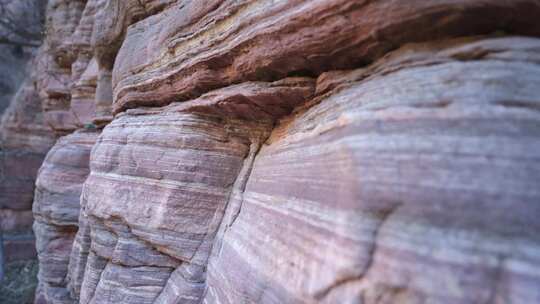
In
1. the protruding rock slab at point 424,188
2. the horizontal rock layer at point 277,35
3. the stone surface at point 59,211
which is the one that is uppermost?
the horizontal rock layer at point 277,35

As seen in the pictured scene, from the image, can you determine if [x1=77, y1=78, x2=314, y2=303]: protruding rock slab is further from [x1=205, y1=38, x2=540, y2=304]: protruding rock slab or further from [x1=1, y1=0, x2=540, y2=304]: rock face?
[x1=205, y1=38, x2=540, y2=304]: protruding rock slab

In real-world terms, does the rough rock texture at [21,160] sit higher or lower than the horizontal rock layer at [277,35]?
lower

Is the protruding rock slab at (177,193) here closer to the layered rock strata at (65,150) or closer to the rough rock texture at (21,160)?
the layered rock strata at (65,150)

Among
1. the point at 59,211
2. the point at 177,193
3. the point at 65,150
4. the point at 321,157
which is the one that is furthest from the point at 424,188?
the point at 65,150

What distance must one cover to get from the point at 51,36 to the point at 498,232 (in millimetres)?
10461

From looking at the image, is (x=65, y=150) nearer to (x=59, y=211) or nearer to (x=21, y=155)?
(x=59, y=211)

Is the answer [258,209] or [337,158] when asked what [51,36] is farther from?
[337,158]

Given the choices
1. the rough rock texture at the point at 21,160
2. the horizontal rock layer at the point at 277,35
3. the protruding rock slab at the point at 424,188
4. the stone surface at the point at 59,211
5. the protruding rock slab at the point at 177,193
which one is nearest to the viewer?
the protruding rock slab at the point at 424,188

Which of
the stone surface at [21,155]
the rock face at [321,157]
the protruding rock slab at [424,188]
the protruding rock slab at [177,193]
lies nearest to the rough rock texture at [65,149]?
the stone surface at [21,155]

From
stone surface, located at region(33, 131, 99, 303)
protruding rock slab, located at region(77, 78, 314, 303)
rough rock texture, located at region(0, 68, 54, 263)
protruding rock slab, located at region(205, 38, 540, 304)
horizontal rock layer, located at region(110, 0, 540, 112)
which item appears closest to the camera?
protruding rock slab, located at region(205, 38, 540, 304)

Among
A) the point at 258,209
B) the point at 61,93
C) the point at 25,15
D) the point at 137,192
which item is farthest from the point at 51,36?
the point at 258,209

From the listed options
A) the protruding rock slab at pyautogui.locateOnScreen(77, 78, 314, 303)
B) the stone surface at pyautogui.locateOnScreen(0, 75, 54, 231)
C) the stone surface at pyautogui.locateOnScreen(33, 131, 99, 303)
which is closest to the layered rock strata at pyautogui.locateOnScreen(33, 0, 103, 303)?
the stone surface at pyautogui.locateOnScreen(33, 131, 99, 303)

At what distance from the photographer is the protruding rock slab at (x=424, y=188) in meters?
1.26

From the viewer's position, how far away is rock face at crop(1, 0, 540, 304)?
52.1 inches
